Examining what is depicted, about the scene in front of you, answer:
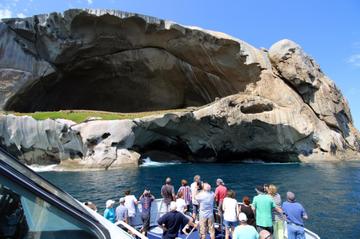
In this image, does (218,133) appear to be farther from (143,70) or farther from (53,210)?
(53,210)

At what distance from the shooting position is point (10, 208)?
90.1 inches

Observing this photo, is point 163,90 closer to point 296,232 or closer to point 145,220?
point 145,220

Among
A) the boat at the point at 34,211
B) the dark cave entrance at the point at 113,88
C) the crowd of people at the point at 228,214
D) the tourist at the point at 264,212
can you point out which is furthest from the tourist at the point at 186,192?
the dark cave entrance at the point at 113,88

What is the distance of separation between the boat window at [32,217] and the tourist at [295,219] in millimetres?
6732

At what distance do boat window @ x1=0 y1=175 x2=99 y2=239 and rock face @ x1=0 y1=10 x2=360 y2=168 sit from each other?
36.6 meters

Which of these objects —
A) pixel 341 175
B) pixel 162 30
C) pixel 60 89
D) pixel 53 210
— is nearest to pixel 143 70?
pixel 162 30

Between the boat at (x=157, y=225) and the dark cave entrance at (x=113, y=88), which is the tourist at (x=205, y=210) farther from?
the dark cave entrance at (x=113, y=88)

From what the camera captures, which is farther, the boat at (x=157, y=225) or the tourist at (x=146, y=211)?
the tourist at (x=146, y=211)

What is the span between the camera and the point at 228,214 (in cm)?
891

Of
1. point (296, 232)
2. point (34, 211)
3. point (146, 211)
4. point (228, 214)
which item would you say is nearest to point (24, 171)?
point (34, 211)

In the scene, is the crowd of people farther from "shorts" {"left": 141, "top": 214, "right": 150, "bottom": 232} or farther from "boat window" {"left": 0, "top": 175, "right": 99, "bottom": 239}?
"boat window" {"left": 0, "top": 175, "right": 99, "bottom": 239}

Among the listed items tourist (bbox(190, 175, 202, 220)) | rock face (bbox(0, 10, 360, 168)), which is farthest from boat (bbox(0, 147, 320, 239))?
rock face (bbox(0, 10, 360, 168))

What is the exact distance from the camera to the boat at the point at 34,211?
2.13 metres

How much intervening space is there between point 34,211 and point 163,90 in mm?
55923
